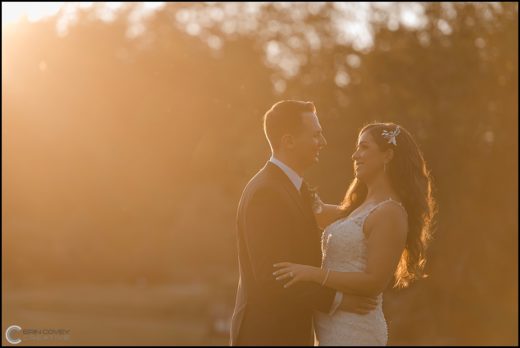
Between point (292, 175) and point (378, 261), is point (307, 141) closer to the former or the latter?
point (292, 175)

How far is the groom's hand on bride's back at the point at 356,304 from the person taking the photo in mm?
6723

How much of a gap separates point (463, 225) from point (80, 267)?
3023cm

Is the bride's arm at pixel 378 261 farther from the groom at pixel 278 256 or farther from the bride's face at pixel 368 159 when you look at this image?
the bride's face at pixel 368 159

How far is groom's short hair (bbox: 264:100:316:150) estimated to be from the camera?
6895 millimetres

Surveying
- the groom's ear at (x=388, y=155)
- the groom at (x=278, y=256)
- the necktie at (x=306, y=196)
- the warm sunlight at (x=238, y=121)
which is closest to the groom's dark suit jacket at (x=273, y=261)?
the groom at (x=278, y=256)

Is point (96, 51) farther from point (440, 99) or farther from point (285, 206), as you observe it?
point (285, 206)

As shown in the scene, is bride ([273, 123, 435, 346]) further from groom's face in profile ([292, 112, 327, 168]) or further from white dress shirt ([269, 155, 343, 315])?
groom's face in profile ([292, 112, 327, 168])

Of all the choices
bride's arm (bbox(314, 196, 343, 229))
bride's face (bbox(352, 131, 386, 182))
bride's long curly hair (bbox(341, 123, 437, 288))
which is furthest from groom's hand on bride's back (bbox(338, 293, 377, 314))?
bride's arm (bbox(314, 196, 343, 229))

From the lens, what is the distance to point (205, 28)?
2888 cm

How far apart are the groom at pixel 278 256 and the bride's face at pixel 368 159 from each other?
0.59m

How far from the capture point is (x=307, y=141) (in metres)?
6.93

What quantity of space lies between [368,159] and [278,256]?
1269 mm

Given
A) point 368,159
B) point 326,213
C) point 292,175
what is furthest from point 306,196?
point 326,213

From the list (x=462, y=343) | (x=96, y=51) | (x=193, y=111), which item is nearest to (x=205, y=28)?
(x=193, y=111)
